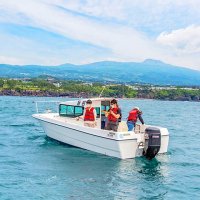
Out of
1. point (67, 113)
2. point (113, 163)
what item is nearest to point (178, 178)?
point (113, 163)

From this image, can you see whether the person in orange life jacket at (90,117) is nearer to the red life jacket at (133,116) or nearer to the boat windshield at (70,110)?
the boat windshield at (70,110)

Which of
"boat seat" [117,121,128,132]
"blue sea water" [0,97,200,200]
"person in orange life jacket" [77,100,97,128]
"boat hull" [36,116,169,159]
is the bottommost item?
"blue sea water" [0,97,200,200]

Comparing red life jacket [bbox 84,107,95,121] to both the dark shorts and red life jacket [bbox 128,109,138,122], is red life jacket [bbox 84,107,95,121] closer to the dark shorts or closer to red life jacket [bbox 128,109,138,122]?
the dark shorts

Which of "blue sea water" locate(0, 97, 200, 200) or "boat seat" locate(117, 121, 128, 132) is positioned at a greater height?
"boat seat" locate(117, 121, 128, 132)

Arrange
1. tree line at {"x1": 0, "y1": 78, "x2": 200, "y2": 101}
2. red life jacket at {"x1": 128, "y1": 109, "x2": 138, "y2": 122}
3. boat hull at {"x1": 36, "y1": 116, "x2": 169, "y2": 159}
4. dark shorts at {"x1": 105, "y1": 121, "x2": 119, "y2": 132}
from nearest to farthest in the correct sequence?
boat hull at {"x1": 36, "y1": 116, "x2": 169, "y2": 159} → dark shorts at {"x1": 105, "y1": 121, "x2": 119, "y2": 132} → red life jacket at {"x1": 128, "y1": 109, "x2": 138, "y2": 122} → tree line at {"x1": 0, "y1": 78, "x2": 200, "y2": 101}

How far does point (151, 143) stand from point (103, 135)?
2.22 meters

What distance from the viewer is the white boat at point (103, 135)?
63.8 feet

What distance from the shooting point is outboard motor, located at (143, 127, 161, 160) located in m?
19.5

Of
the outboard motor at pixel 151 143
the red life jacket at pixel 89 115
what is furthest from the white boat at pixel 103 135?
the red life jacket at pixel 89 115

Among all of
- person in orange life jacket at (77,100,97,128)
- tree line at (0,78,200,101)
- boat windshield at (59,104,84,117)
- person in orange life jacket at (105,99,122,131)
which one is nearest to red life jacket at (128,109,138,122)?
person in orange life jacket at (105,99,122,131)

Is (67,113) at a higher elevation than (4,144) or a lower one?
higher

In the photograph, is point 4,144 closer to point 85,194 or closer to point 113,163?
point 113,163

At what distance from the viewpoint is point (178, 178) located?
1709 centimetres

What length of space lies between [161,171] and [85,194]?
4.71m
